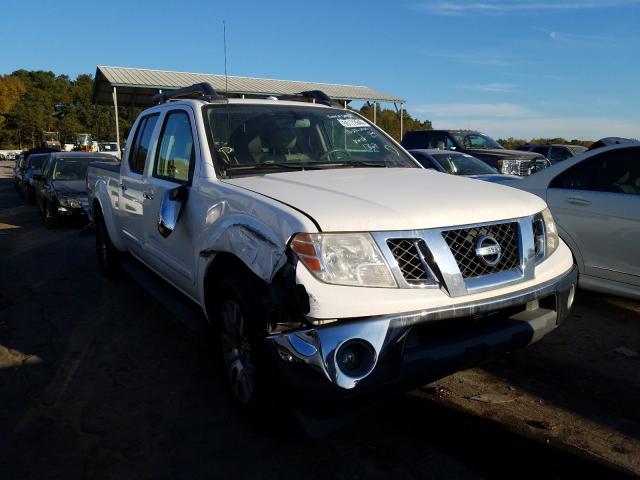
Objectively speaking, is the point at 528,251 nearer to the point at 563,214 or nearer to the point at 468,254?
the point at 468,254

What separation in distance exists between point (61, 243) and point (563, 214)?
8.12 metres

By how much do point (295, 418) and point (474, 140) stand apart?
13378mm

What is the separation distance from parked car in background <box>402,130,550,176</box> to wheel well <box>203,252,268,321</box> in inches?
403

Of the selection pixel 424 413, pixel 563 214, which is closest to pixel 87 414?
pixel 424 413

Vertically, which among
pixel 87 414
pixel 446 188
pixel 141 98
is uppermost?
pixel 141 98

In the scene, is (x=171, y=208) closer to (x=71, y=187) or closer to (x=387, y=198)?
(x=387, y=198)

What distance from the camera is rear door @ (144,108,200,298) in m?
3.63

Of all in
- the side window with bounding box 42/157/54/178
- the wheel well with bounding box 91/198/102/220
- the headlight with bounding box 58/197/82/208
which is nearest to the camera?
the wheel well with bounding box 91/198/102/220

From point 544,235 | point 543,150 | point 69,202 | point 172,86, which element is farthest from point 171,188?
point 172,86

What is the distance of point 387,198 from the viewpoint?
2.82 meters

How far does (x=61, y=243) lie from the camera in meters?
9.50

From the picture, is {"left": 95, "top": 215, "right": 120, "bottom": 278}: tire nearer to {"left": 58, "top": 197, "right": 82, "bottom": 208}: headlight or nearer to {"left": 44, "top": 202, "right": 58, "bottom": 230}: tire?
{"left": 58, "top": 197, "right": 82, "bottom": 208}: headlight

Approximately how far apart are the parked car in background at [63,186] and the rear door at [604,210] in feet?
28.3

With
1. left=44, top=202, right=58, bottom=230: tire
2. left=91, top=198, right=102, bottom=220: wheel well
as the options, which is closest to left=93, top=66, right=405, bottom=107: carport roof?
left=44, top=202, right=58, bottom=230: tire
